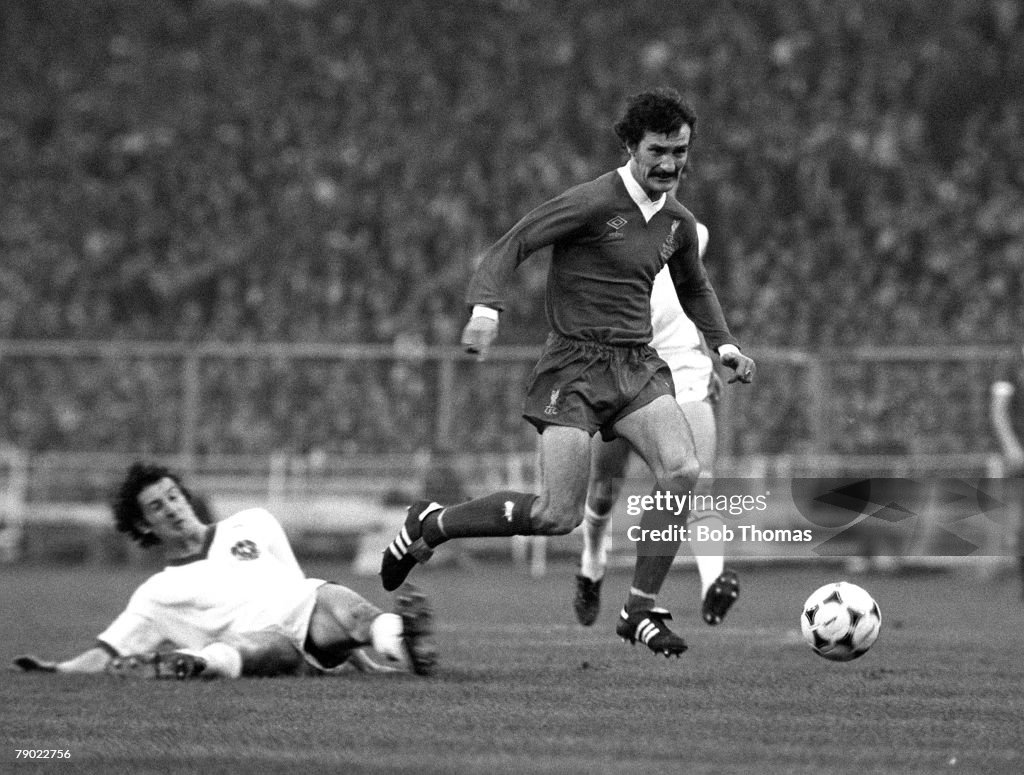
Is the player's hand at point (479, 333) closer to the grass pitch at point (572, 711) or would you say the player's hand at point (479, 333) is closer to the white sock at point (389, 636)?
the white sock at point (389, 636)

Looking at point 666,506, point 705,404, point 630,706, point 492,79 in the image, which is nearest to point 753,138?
point 492,79

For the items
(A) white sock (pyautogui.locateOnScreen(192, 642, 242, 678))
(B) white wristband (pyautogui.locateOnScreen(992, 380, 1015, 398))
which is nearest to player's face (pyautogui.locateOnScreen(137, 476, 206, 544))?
(A) white sock (pyautogui.locateOnScreen(192, 642, 242, 678))

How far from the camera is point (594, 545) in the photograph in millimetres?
8484

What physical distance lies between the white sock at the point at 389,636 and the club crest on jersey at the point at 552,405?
967 mm

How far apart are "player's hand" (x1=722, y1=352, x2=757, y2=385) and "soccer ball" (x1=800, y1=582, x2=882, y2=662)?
945 millimetres

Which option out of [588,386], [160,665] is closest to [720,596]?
[588,386]

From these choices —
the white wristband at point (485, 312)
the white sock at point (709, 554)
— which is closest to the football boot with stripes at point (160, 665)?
the white wristband at point (485, 312)

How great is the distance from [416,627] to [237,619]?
0.83 meters

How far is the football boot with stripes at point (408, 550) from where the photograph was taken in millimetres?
7012

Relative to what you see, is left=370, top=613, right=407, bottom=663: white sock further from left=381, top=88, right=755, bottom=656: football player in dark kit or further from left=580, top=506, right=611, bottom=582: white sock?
left=580, top=506, right=611, bottom=582: white sock

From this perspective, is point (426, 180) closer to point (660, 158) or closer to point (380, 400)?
point (380, 400)

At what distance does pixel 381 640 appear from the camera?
6.88m

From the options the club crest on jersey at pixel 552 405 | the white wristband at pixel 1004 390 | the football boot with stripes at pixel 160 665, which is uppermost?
the white wristband at pixel 1004 390

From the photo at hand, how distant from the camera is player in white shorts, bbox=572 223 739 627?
8367 mm
